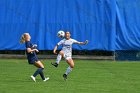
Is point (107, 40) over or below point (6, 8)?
below

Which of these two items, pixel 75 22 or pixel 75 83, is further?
pixel 75 22

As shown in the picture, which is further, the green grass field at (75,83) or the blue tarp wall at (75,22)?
the blue tarp wall at (75,22)

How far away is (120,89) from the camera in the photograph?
41.4 ft

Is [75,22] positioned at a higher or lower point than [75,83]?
higher

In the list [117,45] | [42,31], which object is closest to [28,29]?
[42,31]

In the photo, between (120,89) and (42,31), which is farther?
(42,31)

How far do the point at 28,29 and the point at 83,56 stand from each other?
11.0ft

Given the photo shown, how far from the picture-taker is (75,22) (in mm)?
25484

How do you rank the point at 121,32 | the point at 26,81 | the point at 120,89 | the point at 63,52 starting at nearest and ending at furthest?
1. the point at 120,89
2. the point at 26,81
3. the point at 63,52
4. the point at 121,32

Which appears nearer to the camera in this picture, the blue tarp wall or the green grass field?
the green grass field

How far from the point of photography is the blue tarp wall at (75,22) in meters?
25.2

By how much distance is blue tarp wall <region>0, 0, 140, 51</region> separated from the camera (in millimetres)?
25234

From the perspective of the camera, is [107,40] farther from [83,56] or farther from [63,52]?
[63,52]

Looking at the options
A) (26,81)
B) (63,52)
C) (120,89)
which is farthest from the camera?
(63,52)
